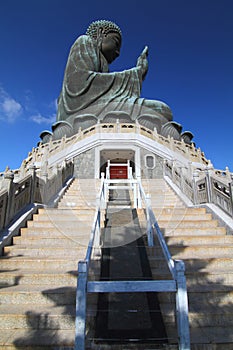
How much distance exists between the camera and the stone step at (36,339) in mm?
2307

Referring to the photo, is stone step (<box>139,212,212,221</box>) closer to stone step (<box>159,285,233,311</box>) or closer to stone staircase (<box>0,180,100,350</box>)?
stone staircase (<box>0,180,100,350</box>)

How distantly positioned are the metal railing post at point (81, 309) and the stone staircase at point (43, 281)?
0.77 m

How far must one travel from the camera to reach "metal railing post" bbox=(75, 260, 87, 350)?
5.72ft

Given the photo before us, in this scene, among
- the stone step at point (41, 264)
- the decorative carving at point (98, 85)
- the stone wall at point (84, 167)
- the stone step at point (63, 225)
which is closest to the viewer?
the stone step at point (41, 264)

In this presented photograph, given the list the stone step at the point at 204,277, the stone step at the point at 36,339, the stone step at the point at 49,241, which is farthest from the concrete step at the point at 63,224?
the stone step at the point at 36,339

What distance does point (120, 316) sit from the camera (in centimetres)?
254

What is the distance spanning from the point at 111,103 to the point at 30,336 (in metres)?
20.8

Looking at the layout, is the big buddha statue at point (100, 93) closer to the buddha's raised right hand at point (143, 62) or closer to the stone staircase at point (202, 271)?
the buddha's raised right hand at point (143, 62)

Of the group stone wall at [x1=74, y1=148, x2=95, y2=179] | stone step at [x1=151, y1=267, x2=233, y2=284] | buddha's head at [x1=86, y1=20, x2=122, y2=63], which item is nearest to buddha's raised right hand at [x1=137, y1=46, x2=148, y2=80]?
buddha's head at [x1=86, y1=20, x2=122, y2=63]

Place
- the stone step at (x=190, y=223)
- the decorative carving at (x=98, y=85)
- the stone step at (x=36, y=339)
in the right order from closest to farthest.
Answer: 1. the stone step at (x=36, y=339)
2. the stone step at (x=190, y=223)
3. the decorative carving at (x=98, y=85)

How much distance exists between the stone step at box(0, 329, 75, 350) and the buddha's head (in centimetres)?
2753

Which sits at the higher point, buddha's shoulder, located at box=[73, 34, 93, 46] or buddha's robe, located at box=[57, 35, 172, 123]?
buddha's shoulder, located at box=[73, 34, 93, 46]

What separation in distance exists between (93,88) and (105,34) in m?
7.89

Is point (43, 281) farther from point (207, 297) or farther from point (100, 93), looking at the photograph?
point (100, 93)
